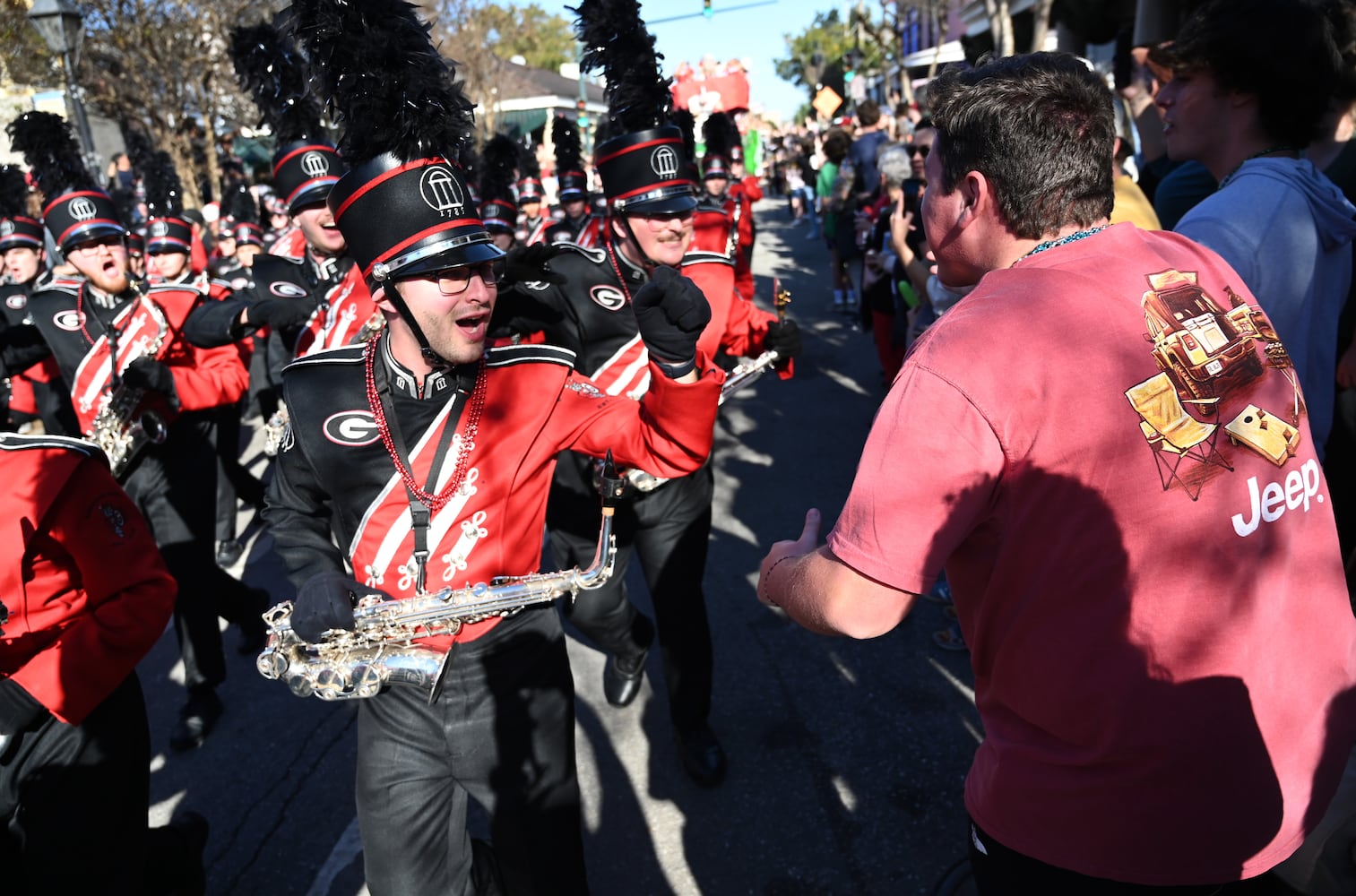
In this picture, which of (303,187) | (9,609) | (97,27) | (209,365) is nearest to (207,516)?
(209,365)

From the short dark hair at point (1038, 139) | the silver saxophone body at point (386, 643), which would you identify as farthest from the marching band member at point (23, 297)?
the short dark hair at point (1038, 139)

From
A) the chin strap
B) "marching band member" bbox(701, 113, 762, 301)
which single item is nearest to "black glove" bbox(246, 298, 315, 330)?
the chin strap

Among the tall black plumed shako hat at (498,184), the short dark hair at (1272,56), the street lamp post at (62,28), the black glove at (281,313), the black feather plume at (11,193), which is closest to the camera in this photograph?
the short dark hair at (1272,56)

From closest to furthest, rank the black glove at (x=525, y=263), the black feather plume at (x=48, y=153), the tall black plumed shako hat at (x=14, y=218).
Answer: the black glove at (x=525, y=263) → the black feather plume at (x=48, y=153) → the tall black plumed shako hat at (x=14, y=218)

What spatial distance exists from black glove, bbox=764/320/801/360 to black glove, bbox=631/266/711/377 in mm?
1723

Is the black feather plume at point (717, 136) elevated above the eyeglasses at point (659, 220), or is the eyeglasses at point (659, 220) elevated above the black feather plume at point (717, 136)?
the eyeglasses at point (659, 220)

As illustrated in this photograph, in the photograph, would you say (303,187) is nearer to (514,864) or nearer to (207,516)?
(207,516)

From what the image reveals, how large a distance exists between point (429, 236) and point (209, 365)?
11.9ft

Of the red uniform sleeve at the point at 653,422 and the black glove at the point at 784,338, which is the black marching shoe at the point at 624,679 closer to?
the black glove at the point at 784,338

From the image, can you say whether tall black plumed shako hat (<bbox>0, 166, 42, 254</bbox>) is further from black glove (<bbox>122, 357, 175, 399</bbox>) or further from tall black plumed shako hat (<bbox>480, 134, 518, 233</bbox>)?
black glove (<bbox>122, 357, 175, 399</bbox>)

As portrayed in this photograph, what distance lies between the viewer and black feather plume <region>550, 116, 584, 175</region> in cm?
1038

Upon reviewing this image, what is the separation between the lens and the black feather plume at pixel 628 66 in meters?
4.34

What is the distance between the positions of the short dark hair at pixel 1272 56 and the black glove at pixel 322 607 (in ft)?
9.38

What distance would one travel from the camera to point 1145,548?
4.81 ft
